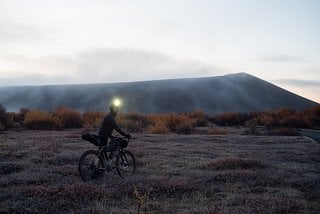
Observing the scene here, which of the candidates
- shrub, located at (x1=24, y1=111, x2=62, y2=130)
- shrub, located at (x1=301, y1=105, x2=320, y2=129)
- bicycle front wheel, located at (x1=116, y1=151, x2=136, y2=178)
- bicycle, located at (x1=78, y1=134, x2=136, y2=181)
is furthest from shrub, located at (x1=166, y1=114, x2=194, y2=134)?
bicycle, located at (x1=78, y1=134, x2=136, y2=181)

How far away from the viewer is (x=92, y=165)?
43.8 ft

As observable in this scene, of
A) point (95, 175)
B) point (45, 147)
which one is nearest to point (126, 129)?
point (45, 147)

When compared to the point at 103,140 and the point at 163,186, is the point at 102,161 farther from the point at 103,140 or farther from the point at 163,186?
the point at 163,186

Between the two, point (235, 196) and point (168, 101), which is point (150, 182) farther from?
point (168, 101)

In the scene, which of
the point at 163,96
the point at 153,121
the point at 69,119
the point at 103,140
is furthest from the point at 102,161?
the point at 163,96

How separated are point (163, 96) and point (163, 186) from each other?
9144 centimetres

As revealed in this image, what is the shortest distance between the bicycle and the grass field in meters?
0.32

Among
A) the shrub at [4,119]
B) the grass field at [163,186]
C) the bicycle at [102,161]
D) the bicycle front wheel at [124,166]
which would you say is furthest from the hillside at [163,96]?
the bicycle at [102,161]

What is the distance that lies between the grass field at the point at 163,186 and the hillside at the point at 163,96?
76.1 metres

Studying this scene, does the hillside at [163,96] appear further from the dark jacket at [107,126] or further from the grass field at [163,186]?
the dark jacket at [107,126]

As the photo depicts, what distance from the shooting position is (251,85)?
119938mm

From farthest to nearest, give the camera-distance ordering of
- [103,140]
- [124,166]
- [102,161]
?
[124,166] < [103,140] < [102,161]

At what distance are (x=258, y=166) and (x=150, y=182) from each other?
5.75m

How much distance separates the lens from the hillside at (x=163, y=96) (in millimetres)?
96750
